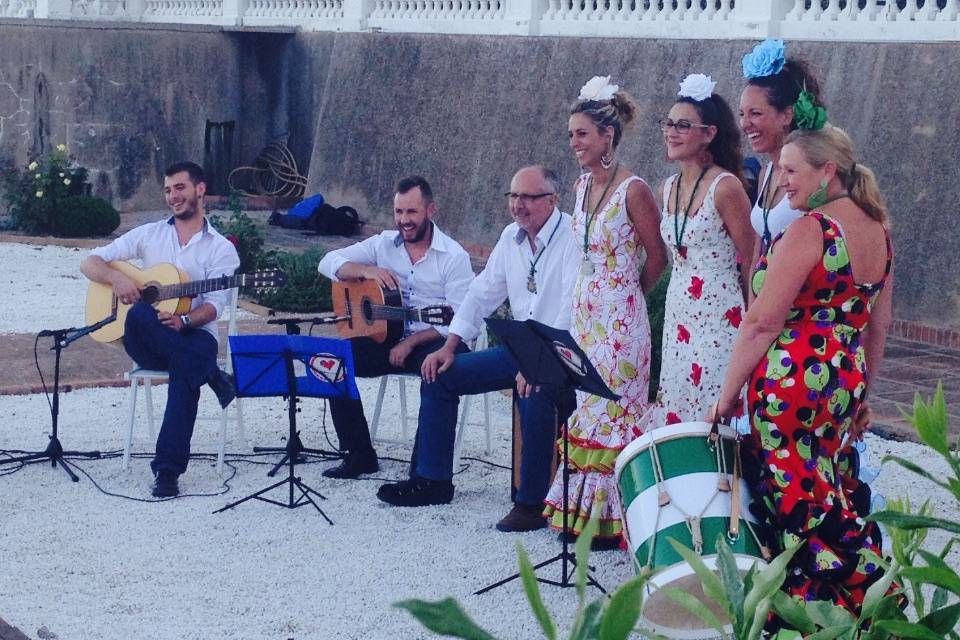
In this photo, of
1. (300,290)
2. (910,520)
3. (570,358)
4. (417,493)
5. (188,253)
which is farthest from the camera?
(300,290)

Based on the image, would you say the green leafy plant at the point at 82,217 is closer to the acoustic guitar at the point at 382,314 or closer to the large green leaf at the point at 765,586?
the acoustic guitar at the point at 382,314

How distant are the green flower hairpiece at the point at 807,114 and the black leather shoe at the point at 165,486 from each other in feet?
10.7

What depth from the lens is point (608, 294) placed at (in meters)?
5.32

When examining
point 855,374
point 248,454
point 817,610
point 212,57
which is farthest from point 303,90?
point 817,610

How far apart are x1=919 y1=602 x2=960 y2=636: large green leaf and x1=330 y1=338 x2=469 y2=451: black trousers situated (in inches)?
196

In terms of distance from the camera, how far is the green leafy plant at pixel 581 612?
1.24 metres

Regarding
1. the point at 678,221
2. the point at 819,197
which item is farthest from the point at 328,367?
the point at 819,197

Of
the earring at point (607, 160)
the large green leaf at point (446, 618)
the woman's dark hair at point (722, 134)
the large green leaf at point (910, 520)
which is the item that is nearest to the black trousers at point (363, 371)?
the earring at point (607, 160)

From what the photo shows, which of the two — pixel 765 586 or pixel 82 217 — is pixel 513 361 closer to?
pixel 765 586

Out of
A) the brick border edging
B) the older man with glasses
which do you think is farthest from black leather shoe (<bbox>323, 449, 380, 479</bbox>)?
the brick border edging

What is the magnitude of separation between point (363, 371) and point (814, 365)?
294 cm

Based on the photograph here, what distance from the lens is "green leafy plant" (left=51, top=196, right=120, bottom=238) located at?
15.1m

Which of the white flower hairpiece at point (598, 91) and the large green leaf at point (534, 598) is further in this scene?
the white flower hairpiece at point (598, 91)

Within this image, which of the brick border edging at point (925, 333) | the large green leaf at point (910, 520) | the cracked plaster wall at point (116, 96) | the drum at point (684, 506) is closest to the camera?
the large green leaf at point (910, 520)
